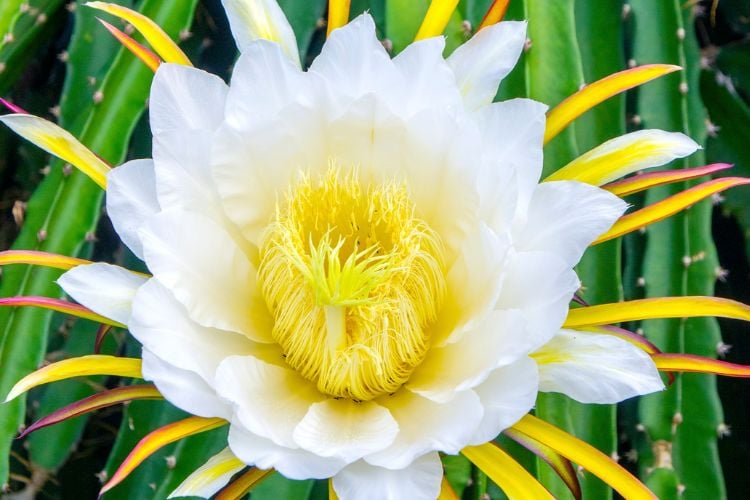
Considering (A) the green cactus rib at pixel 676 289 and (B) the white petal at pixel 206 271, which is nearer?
(B) the white petal at pixel 206 271

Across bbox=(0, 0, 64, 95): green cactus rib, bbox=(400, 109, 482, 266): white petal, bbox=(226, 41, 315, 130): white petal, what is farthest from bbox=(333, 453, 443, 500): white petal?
bbox=(0, 0, 64, 95): green cactus rib

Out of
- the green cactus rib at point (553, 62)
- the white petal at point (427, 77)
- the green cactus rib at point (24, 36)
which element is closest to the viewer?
the white petal at point (427, 77)

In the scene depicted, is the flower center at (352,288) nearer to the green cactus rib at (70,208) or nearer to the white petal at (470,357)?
the white petal at (470,357)

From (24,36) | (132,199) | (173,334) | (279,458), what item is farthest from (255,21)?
(24,36)

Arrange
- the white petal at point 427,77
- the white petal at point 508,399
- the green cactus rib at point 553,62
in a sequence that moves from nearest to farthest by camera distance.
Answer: the white petal at point 508,399, the white petal at point 427,77, the green cactus rib at point 553,62

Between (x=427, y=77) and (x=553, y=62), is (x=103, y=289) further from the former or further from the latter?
(x=553, y=62)

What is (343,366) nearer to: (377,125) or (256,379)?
(256,379)

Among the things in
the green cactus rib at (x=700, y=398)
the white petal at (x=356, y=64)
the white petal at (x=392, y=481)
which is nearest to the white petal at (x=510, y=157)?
the white petal at (x=356, y=64)
